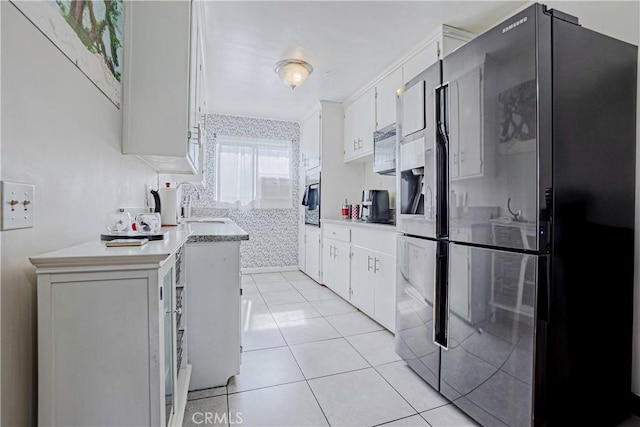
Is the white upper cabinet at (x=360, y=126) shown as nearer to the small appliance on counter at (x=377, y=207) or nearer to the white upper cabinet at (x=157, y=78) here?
the small appliance on counter at (x=377, y=207)

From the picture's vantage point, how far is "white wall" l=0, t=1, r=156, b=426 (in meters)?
0.76

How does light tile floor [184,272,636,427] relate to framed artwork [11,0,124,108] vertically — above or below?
below

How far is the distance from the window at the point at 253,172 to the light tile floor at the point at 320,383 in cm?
241

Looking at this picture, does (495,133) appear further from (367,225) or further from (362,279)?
(362,279)

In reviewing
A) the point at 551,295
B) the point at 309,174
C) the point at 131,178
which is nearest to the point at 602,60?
the point at 551,295

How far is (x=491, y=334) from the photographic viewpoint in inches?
56.4

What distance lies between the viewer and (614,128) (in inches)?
58.4

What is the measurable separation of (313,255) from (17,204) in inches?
155

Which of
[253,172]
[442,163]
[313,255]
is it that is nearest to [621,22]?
[442,163]

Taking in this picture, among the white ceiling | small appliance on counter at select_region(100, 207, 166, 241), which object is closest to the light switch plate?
small appliance on counter at select_region(100, 207, 166, 241)

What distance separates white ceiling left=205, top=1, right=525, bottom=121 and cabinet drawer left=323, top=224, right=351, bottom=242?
1.69m

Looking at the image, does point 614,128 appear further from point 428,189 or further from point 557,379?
point 557,379

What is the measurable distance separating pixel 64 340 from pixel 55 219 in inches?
15.4

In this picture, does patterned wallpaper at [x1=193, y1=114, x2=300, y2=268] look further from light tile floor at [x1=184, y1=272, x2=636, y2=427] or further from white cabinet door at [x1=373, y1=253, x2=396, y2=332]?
white cabinet door at [x1=373, y1=253, x2=396, y2=332]
